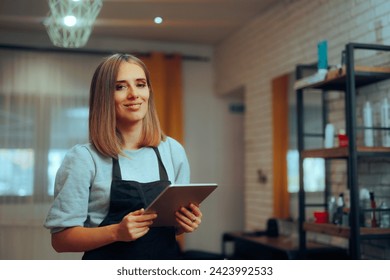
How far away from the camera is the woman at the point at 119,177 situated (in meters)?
1.25

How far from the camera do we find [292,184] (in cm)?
282

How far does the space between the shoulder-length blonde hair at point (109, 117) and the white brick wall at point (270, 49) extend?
96cm

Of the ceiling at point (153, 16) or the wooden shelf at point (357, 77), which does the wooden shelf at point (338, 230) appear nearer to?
the wooden shelf at point (357, 77)

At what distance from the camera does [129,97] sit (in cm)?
140

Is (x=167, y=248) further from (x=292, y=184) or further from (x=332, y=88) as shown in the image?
(x=292, y=184)

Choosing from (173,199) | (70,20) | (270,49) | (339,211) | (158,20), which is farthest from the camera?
(270,49)

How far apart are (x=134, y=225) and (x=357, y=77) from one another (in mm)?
1260

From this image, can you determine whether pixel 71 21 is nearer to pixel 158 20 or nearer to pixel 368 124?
pixel 158 20

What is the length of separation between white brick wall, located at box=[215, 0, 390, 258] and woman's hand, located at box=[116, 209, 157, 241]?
4.07 ft

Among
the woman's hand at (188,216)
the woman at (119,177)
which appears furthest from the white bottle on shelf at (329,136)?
the woman's hand at (188,216)

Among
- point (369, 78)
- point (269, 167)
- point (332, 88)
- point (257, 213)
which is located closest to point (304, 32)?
point (332, 88)

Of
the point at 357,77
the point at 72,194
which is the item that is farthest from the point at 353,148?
the point at 72,194

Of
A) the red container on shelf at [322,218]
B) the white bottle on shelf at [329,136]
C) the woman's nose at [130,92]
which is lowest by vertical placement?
the red container on shelf at [322,218]

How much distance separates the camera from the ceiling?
1820mm
